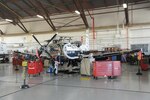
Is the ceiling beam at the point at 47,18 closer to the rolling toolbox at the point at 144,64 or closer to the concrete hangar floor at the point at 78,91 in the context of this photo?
the rolling toolbox at the point at 144,64

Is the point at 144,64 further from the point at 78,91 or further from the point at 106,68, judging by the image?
the point at 78,91

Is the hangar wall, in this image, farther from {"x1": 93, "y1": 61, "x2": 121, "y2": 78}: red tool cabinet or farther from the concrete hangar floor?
the concrete hangar floor

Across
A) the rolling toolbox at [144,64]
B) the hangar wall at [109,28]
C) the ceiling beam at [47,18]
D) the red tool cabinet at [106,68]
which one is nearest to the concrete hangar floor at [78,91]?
the red tool cabinet at [106,68]

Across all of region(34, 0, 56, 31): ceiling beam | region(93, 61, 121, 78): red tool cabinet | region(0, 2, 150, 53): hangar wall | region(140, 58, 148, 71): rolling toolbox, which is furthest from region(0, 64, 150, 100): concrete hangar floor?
region(34, 0, 56, 31): ceiling beam

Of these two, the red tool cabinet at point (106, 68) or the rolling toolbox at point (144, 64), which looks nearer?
the red tool cabinet at point (106, 68)

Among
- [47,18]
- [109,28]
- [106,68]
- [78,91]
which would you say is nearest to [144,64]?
[106,68]

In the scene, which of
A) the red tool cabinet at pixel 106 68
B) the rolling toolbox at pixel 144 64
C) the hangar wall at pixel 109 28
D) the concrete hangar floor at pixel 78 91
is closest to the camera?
the concrete hangar floor at pixel 78 91

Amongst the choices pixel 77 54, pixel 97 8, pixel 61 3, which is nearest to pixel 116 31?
pixel 97 8

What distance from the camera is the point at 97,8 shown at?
1867 centimetres

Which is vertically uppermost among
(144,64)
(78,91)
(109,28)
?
(109,28)

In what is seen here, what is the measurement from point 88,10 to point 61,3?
3107mm

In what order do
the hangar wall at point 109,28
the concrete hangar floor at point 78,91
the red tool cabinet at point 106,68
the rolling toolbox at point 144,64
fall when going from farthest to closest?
the hangar wall at point 109,28 < the rolling toolbox at point 144,64 < the red tool cabinet at point 106,68 < the concrete hangar floor at point 78,91

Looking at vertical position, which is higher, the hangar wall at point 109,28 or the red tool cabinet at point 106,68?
the hangar wall at point 109,28

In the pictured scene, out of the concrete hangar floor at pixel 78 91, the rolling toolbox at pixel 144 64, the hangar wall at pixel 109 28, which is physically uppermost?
the hangar wall at pixel 109 28
